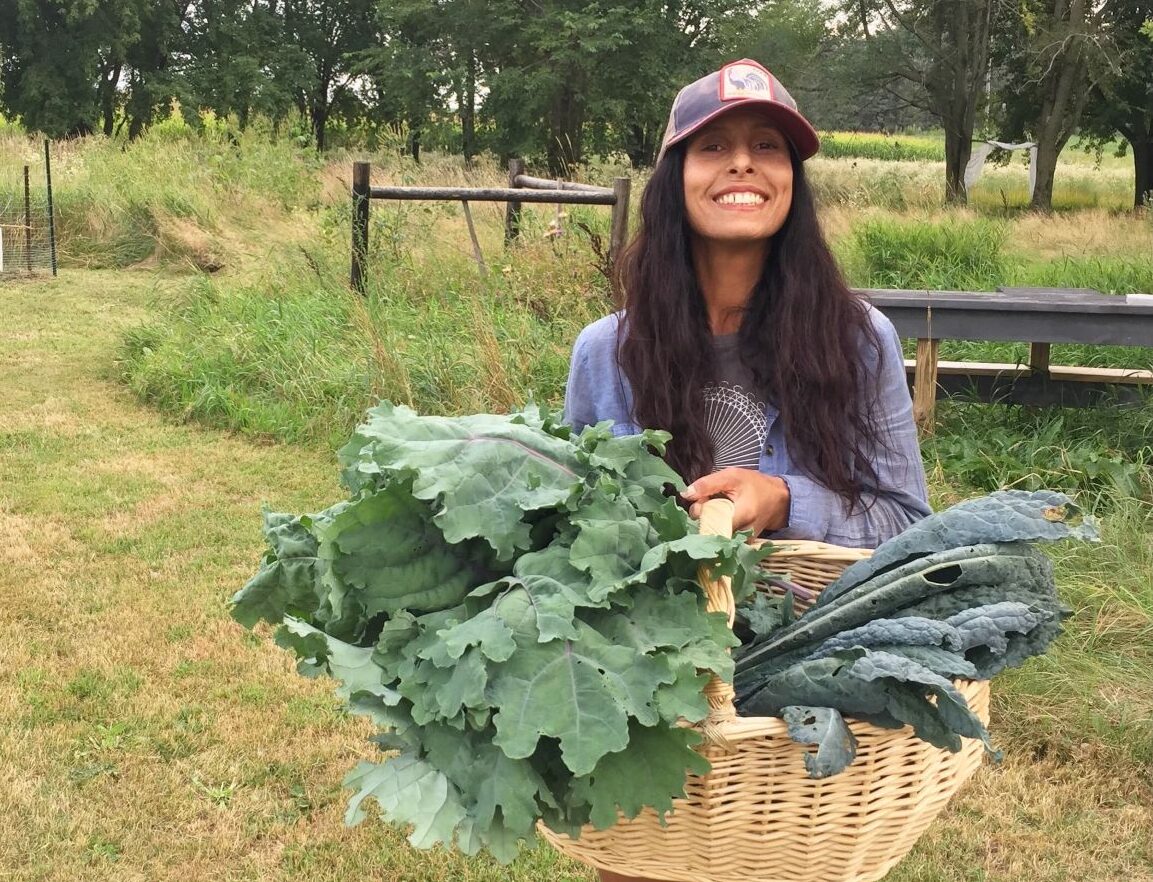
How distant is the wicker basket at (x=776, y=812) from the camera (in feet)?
4.01

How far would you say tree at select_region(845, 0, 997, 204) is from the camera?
25969 mm

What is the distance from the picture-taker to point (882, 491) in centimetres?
186

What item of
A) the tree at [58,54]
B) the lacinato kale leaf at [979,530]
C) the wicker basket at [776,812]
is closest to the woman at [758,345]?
the lacinato kale leaf at [979,530]

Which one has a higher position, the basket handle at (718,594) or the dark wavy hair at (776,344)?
the dark wavy hair at (776,344)

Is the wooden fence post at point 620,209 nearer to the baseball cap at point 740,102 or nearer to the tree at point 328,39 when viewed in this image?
the baseball cap at point 740,102

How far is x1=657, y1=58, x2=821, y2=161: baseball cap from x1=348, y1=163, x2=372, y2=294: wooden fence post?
215 inches

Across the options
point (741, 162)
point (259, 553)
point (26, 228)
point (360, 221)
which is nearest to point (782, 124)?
point (741, 162)

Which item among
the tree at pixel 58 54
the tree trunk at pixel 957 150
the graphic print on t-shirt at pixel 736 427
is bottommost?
the graphic print on t-shirt at pixel 736 427

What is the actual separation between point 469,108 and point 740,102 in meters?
33.0

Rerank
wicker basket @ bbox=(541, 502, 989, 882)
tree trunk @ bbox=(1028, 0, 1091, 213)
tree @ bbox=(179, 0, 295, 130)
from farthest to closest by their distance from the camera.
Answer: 1. tree @ bbox=(179, 0, 295, 130)
2. tree trunk @ bbox=(1028, 0, 1091, 213)
3. wicker basket @ bbox=(541, 502, 989, 882)

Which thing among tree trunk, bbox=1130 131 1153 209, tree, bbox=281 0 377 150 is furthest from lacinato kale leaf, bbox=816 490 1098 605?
tree, bbox=281 0 377 150

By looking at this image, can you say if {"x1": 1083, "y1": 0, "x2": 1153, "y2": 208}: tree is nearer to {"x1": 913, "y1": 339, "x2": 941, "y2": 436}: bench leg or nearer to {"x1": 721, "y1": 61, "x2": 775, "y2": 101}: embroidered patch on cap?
{"x1": 913, "y1": 339, "x2": 941, "y2": 436}: bench leg

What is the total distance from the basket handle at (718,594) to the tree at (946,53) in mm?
24737

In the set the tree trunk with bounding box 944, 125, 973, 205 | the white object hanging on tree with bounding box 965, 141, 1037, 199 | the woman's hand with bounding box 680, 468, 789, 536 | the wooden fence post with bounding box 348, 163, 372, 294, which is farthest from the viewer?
the tree trunk with bounding box 944, 125, 973, 205
